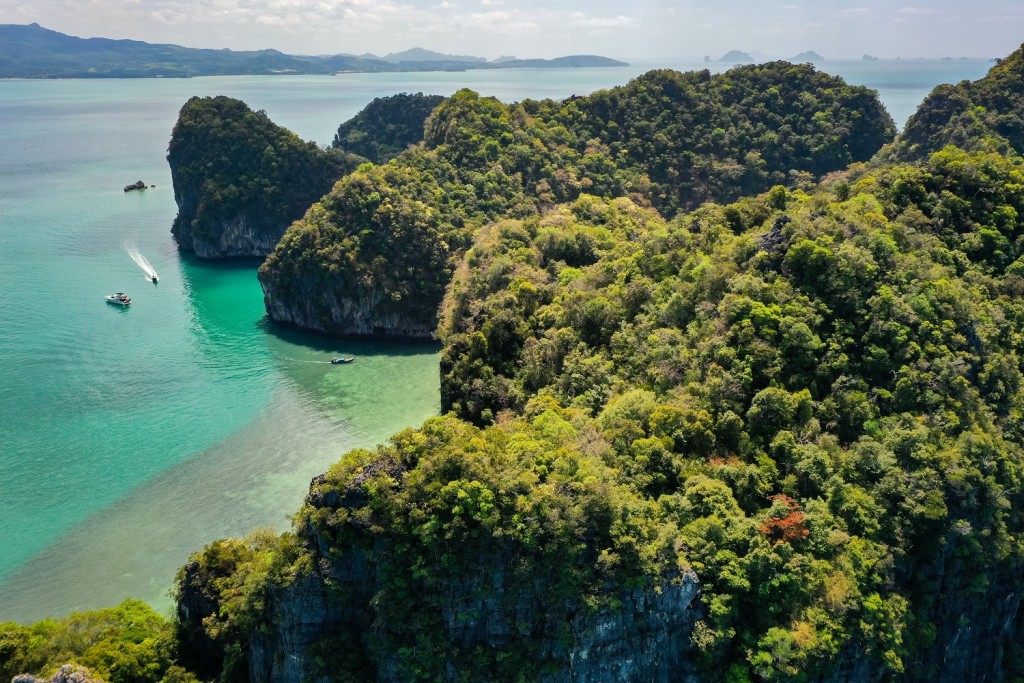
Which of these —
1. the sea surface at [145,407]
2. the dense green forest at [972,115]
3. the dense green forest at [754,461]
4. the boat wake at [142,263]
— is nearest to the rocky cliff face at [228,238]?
the sea surface at [145,407]

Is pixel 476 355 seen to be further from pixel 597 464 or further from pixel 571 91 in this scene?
pixel 571 91

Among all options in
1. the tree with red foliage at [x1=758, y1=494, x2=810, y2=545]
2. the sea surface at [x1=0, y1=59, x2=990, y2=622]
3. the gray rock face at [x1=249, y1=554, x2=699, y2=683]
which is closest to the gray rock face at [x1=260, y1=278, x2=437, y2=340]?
the sea surface at [x1=0, y1=59, x2=990, y2=622]

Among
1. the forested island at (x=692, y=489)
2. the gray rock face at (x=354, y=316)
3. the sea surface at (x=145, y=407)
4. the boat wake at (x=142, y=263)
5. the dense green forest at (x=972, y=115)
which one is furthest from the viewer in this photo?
the boat wake at (x=142, y=263)

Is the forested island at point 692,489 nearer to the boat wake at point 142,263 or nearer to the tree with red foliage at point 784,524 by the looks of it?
the tree with red foliage at point 784,524

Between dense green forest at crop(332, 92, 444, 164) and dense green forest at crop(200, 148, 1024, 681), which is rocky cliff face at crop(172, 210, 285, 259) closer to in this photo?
dense green forest at crop(332, 92, 444, 164)

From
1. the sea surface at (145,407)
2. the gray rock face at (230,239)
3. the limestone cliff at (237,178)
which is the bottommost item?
the sea surface at (145,407)
